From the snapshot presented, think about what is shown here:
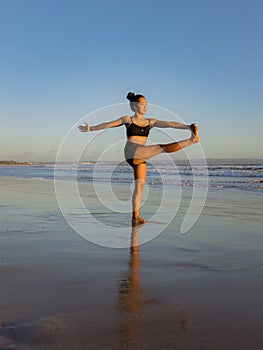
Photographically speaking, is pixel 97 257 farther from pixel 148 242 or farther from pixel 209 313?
pixel 209 313

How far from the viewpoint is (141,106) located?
660 centimetres

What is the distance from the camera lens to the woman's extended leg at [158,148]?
612 cm

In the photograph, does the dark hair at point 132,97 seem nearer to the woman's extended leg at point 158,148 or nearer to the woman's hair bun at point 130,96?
the woman's hair bun at point 130,96

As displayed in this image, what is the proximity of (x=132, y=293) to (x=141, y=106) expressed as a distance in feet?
13.0

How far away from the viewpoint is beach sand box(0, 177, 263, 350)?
2318 millimetres

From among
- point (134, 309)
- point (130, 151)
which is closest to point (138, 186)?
point (130, 151)

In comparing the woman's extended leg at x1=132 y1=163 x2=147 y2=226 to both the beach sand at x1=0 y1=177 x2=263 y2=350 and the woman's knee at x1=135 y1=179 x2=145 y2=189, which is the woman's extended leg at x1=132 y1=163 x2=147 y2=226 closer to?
the woman's knee at x1=135 y1=179 x2=145 y2=189

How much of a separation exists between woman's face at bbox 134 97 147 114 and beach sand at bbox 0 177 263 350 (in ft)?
6.73

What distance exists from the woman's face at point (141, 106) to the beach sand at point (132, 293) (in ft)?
6.73

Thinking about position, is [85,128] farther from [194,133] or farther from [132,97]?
[194,133]

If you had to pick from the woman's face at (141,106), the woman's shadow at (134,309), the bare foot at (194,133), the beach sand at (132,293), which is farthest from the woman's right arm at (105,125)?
the woman's shadow at (134,309)

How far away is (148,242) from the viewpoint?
5395 millimetres

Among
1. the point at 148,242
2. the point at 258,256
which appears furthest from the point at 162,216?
the point at 258,256

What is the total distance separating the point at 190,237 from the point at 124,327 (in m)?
3.42
